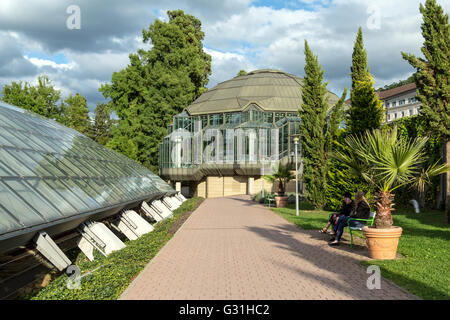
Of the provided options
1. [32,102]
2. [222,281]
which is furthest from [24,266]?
[32,102]

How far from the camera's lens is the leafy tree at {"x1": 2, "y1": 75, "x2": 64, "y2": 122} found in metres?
41.1

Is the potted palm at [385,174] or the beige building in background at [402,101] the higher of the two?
the beige building in background at [402,101]

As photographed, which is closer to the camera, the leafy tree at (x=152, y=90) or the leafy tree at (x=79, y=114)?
the leafy tree at (x=152, y=90)

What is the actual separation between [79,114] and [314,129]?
167 feet

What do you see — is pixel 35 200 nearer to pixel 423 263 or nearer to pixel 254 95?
pixel 423 263

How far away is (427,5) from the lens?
561 inches

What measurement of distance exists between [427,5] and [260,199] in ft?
55.2

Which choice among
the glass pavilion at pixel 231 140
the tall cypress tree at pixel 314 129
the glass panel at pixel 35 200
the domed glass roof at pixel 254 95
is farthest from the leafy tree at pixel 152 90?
the glass panel at pixel 35 200

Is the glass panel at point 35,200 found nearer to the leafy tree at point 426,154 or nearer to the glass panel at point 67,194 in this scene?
the glass panel at point 67,194

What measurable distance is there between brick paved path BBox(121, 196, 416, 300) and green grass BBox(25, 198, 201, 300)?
7.9 inches

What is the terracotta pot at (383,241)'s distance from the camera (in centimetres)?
827

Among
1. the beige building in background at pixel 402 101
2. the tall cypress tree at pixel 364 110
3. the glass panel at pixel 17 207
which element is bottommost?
the glass panel at pixel 17 207

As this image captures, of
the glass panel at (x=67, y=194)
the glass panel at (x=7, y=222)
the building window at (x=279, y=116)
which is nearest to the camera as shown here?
the glass panel at (x=7, y=222)

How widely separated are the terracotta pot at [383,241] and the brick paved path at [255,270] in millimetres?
447
